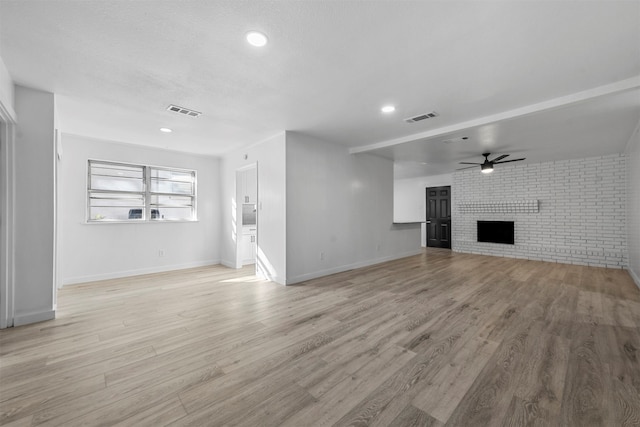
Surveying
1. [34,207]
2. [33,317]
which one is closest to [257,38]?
[34,207]

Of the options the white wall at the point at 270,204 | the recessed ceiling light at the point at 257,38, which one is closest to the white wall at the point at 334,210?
the white wall at the point at 270,204

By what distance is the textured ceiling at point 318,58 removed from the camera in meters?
1.80

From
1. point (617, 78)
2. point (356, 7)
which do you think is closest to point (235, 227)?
point (356, 7)

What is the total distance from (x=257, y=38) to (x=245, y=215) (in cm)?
447

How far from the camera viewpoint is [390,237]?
659cm

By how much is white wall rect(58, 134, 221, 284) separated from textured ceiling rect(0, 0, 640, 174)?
1.00 m

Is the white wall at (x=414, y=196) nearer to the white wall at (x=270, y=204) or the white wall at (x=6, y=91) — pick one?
the white wall at (x=270, y=204)

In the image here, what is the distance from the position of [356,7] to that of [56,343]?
3.84 metres

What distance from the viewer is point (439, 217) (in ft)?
29.6

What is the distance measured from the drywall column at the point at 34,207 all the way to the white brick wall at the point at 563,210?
9128mm

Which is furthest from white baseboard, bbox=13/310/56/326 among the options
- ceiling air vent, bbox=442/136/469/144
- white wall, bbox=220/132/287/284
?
ceiling air vent, bbox=442/136/469/144

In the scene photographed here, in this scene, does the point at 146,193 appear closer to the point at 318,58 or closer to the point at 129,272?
the point at 129,272

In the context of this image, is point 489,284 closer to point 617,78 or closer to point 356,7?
point 617,78

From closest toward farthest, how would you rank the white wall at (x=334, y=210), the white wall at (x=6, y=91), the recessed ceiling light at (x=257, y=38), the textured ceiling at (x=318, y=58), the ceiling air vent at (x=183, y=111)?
the textured ceiling at (x=318, y=58), the recessed ceiling light at (x=257, y=38), the white wall at (x=6, y=91), the ceiling air vent at (x=183, y=111), the white wall at (x=334, y=210)
